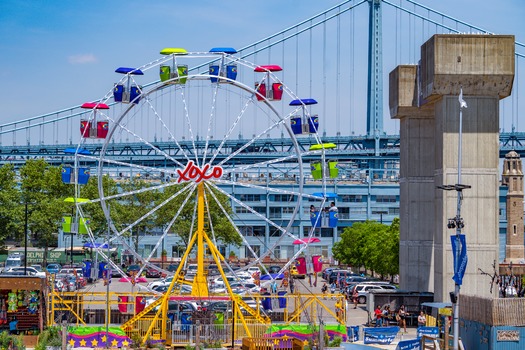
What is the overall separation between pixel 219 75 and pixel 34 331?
12.7 metres

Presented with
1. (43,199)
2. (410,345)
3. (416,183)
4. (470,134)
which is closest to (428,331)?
(410,345)

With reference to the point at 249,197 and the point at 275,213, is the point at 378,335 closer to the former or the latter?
the point at 275,213

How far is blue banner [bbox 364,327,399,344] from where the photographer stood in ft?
141

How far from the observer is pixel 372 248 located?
281ft

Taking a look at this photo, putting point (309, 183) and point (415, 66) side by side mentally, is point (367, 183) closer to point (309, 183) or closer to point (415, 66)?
point (309, 183)

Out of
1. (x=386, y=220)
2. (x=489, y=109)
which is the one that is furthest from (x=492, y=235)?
(x=386, y=220)

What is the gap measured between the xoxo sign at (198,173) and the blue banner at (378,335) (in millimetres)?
8560

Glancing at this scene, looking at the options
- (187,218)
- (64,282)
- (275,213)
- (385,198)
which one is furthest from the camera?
(385,198)

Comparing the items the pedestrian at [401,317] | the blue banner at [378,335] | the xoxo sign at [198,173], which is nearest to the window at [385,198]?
the pedestrian at [401,317]

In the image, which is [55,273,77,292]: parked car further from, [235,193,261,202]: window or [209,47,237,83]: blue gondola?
[235,193,261,202]: window

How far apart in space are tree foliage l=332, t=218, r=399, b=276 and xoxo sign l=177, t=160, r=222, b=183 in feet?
121

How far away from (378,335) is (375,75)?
11586cm

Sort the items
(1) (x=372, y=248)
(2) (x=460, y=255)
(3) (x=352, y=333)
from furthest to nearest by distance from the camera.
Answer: (1) (x=372, y=248), (3) (x=352, y=333), (2) (x=460, y=255)

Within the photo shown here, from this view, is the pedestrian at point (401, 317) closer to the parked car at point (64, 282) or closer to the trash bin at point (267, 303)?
the trash bin at point (267, 303)
